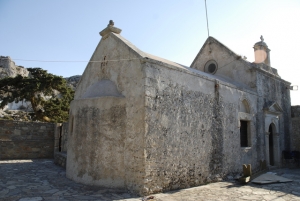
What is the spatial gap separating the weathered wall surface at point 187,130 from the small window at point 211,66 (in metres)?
3.45

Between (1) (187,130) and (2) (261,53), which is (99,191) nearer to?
(1) (187,130)

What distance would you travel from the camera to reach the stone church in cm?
562

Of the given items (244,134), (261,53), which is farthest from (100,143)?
(261,53)

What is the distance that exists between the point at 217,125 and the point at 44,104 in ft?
54.4

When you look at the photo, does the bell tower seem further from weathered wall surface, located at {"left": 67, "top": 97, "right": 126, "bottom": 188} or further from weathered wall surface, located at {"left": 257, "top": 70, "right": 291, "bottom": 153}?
weathered wall surface, located at {"left": 67, "top": 97, "right": 126, "bottom": 188}

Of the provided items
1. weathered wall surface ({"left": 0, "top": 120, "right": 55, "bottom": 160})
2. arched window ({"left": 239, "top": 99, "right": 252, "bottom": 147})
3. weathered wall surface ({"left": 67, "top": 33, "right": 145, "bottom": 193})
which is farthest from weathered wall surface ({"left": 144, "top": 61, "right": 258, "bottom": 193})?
weathered wall surface ({"left": 0, "top": 120, "right": 55, "bottom": 160})

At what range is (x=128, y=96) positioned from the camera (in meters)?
6.04

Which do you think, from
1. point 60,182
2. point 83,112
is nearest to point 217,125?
point 83,112

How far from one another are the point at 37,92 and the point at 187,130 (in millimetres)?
17126

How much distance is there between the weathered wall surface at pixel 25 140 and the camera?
10.7m

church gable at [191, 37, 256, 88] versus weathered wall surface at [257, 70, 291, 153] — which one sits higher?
church gable at [191, 37, 256, 88]

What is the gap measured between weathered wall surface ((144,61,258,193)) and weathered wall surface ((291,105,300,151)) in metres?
6.04

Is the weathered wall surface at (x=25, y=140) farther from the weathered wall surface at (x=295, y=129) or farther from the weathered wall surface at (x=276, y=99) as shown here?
the weathered wall surface at (x=295, y=129)

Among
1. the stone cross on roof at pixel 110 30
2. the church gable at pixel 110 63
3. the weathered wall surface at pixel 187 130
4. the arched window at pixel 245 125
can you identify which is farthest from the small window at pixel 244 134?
the stone cross on roof at pixel 110 30
